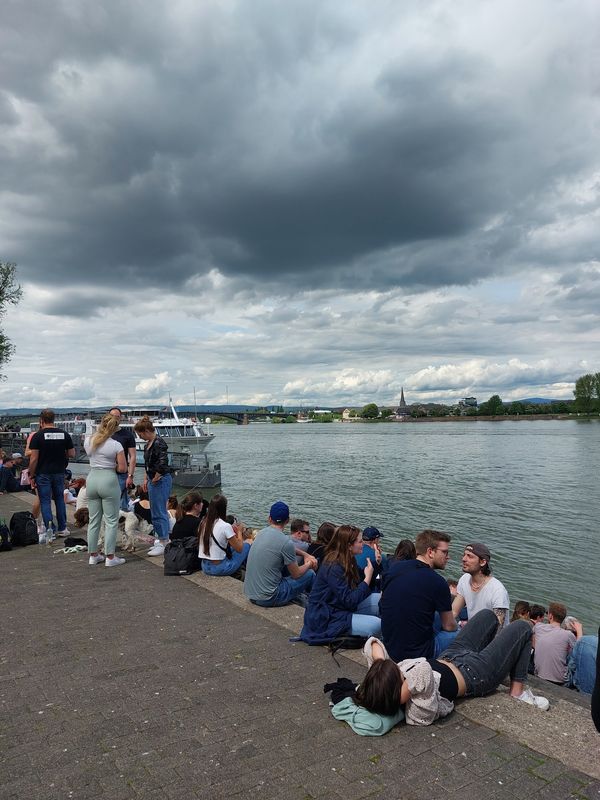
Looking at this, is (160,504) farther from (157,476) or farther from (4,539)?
(4,539)

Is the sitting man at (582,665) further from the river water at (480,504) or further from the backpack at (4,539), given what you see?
the backpack at (4,539)

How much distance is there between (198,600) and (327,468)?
43275 millimetres

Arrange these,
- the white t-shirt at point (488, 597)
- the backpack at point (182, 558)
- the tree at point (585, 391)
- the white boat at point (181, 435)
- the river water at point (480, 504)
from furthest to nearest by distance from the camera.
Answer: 1. the tree at point (585, 391)
2. the white boat at point (181, 435)
3. the river water at point (480, 504)
4. the backpack at point (182, 558)
5. the white t-shirt at point (488, 597)

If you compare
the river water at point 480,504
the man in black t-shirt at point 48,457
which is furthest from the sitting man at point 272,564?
the river water at point 480,504

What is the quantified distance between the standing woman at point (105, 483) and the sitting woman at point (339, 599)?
3893mm

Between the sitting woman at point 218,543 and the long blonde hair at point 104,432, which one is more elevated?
the long blonde hair at point 104,432

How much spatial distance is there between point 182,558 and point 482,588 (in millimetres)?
3896

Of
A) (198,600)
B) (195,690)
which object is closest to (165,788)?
(195,690)

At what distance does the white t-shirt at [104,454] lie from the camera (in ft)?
26.1

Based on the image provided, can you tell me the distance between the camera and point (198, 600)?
6.65 meters

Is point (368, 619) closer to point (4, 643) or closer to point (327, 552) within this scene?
point (327, 552)

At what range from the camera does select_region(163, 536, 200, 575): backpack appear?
25.3 feet

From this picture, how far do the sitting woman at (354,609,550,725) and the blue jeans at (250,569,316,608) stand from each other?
1.89 m

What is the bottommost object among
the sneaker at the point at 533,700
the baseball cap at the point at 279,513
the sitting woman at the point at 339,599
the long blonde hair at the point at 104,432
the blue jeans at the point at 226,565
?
the sneaker at the point at 533,700
